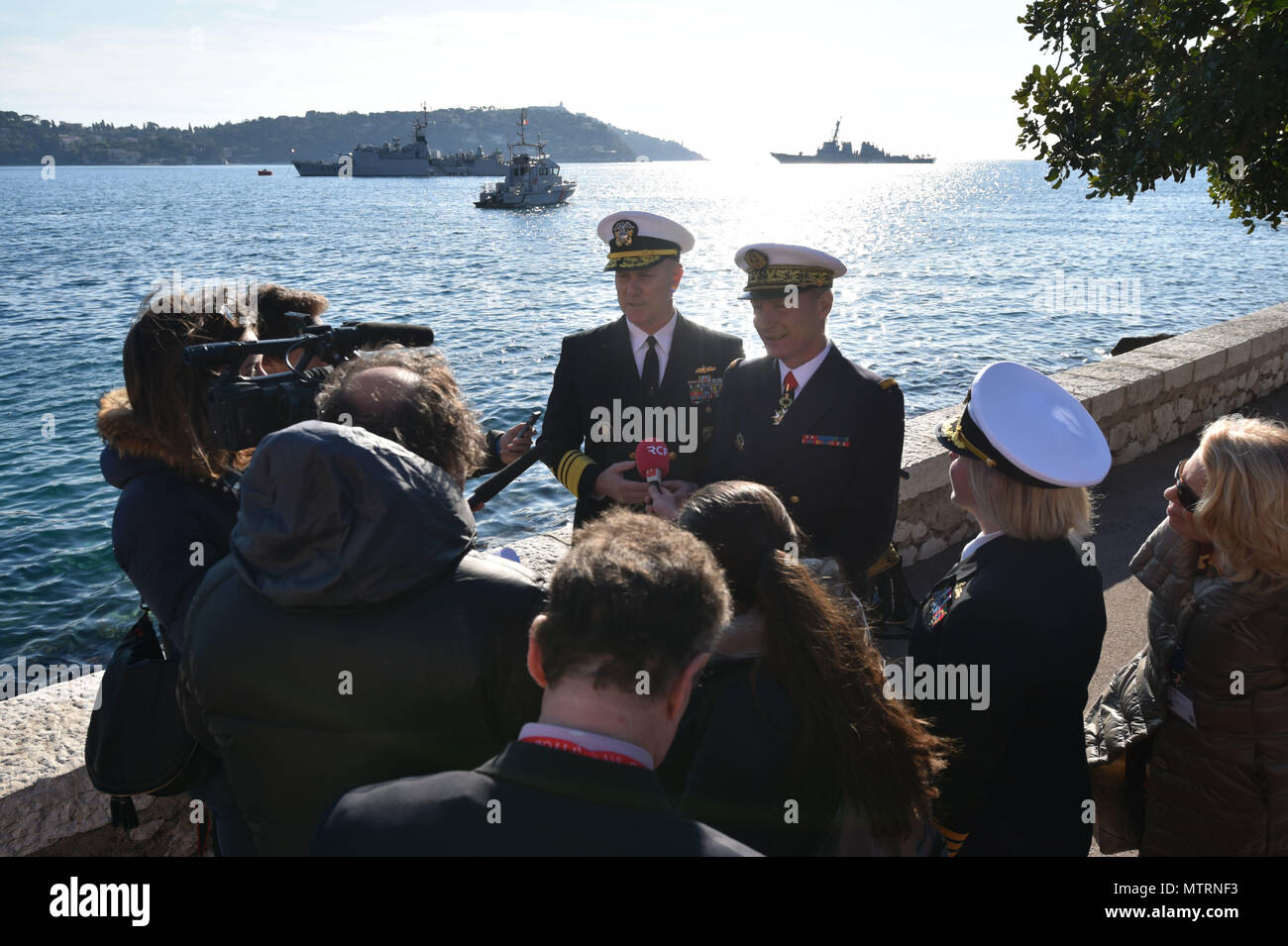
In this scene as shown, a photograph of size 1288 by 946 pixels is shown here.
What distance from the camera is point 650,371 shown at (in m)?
3.64

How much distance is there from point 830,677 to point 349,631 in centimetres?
89

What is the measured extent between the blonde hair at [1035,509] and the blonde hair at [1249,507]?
0.41 metres

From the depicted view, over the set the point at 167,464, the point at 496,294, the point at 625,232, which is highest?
the point at 496,294

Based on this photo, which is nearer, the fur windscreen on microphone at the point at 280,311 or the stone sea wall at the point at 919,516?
the stone sea wall at the point at 919,516

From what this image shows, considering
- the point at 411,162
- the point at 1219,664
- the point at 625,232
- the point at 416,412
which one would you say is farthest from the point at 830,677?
the point at 411,162

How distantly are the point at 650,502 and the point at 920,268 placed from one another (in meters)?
44.1

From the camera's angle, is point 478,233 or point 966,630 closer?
point 966,630

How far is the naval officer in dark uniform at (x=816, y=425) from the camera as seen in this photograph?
3.06 meters

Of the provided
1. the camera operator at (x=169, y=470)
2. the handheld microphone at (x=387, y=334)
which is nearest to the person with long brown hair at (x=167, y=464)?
the camera operator at (x=169, y=470)

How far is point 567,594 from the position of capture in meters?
1.31

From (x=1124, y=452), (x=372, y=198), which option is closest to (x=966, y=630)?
(x=1124, y=452)

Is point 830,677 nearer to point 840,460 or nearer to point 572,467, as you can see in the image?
point 840,460

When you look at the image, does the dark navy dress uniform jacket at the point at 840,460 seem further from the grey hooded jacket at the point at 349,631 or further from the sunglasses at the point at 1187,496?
the grey hooded jacket at the point at 349,631
